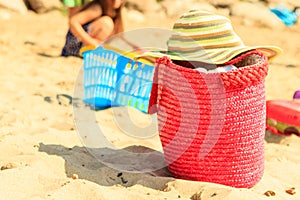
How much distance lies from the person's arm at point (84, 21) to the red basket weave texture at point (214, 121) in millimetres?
1837

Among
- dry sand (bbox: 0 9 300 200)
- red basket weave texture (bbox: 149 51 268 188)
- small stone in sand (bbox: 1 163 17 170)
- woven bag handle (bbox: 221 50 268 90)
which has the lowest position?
dry sand (bbox: 0 9 300 200)

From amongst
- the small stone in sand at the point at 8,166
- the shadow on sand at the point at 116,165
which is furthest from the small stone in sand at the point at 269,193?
the small stone in sand at the point at 8,166

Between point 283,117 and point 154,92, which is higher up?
point 154,92

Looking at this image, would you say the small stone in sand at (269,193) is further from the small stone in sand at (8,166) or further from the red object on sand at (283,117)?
the small stone in sand at (8,166)

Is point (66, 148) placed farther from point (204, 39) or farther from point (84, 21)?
point (84, 21)

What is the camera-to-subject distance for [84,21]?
14.1ft

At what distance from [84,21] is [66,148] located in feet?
5.87

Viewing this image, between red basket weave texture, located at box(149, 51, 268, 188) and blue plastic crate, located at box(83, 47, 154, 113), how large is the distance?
0.99 metres

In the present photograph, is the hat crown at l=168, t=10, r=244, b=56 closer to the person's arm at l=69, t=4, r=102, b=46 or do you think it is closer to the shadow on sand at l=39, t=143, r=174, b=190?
the shadow on sand at l=39, t=143, r=174, b=190

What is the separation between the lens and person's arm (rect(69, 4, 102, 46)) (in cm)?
414

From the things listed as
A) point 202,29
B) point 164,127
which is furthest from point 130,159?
point 202,29

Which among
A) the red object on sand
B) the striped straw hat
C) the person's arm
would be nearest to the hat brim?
the striped straw hat

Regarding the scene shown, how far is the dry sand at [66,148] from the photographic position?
87.5 inches

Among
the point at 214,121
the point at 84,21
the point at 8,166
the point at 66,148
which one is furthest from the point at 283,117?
the point at 84,21
